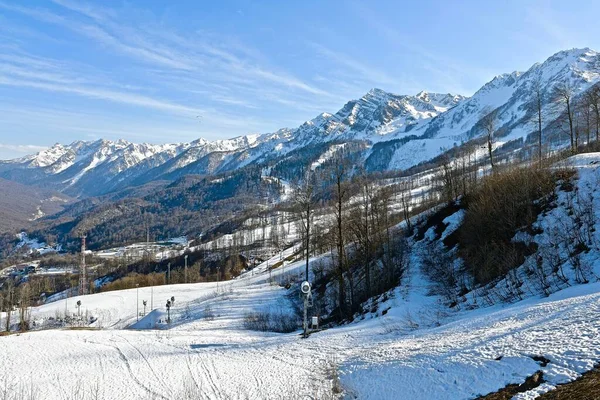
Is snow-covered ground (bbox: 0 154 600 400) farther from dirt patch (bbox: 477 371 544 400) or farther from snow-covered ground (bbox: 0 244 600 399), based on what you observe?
dirt patch (bbox: 477 371 544 400)

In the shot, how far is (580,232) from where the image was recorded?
17578mm

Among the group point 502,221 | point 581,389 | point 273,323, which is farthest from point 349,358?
point 273,323

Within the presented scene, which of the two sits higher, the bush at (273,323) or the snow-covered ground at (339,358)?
the snow-covered ground at (339,358)

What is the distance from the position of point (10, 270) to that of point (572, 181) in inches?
8881

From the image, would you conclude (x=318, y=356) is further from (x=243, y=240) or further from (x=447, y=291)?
(x=243, y=240)

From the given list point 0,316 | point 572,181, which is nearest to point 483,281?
point 572,181

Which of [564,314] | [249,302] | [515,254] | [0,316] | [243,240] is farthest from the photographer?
[243,240]

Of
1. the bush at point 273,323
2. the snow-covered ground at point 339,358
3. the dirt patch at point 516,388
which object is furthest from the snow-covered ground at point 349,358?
the bush at point 273,323

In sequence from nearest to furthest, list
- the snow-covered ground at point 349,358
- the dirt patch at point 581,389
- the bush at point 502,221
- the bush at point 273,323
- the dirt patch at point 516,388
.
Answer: the dirt patch at point 581,389, the dirt patch at point 516,388, the snow-covered ground at point 349,358, the bush at point 502,221, the bush at point 273,323

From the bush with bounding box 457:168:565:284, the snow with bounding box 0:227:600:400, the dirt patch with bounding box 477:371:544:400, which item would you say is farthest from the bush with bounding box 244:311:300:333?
the dirt patch with bounding box 477:371:544:400

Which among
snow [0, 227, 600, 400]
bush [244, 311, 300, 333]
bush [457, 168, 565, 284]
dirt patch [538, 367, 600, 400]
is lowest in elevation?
bush [244, 311, 300, 333]

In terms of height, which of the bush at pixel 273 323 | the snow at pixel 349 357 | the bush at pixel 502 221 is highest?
the bush at pixel 502 221

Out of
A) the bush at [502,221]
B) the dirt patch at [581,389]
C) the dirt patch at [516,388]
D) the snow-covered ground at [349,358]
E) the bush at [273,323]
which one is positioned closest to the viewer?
the dirt patch at [581,389]

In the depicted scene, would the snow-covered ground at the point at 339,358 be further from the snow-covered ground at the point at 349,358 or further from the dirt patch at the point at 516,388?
the dirt patch at the point at 516,388
